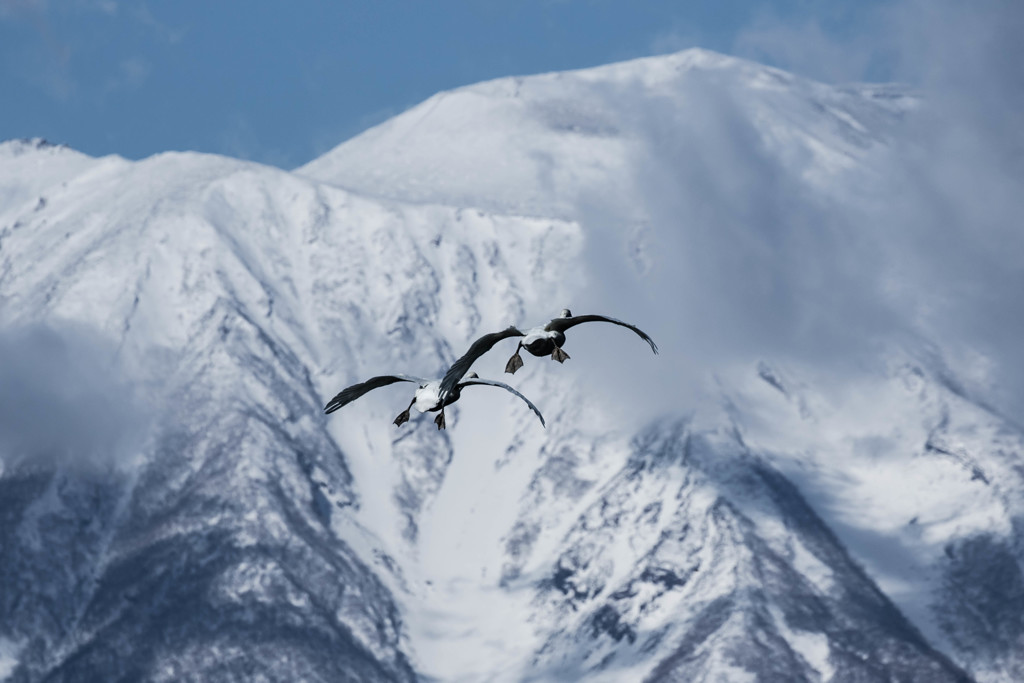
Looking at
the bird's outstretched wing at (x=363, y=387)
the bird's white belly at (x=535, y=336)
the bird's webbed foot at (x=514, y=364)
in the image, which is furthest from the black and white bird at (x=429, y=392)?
the bird's webbed foot at (x=514, y=364)

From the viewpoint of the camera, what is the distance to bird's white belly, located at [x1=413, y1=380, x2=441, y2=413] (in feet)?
144

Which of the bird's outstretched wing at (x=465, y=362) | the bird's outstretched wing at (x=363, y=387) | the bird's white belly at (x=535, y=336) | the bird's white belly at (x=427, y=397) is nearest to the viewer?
the bird's white belly at (x=427, y=397)

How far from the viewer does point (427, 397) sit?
4447cm

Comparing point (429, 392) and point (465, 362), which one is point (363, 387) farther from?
point (465, 362)

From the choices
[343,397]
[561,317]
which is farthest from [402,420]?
[561,317]

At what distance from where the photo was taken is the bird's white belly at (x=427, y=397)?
43.8 metres

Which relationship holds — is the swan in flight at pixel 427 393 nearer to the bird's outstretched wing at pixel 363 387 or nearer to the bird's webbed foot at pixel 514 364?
the bird's outstretched wing at pixel 363 387

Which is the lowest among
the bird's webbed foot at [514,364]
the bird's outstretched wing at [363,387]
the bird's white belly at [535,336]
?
the bird's white belly at [535,336]

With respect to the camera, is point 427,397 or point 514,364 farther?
point 514,364

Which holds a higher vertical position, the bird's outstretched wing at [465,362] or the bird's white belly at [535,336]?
the bird's white belly at [535,336]

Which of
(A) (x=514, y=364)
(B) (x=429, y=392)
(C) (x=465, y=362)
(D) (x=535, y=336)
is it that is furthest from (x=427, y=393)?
(A) (x=514, y=364)

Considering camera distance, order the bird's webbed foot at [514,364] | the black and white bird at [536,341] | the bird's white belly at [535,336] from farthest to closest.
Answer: the bird's webbed foot at [514,364] < the bird's white belly at [535,336] < the black and white bird at [536,341]

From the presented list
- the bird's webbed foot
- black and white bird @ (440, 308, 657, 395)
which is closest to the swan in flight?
black and white bird @ (440, 308, 657, 395)

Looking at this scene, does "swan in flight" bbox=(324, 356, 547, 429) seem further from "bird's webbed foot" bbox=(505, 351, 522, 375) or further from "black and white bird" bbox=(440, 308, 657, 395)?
"bird's webbed foot" bbox=(505, 351, 522, 375)
